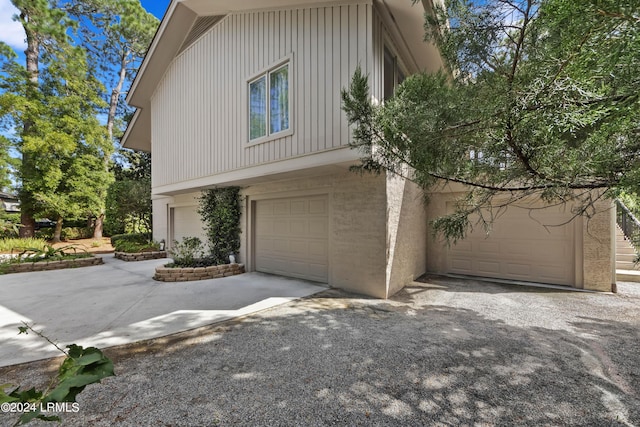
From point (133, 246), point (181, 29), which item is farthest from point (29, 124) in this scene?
point (181, 29)

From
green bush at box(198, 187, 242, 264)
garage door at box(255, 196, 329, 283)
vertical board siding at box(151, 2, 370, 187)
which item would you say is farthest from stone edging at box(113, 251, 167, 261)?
garage door at box(255, 196, 329, 283)

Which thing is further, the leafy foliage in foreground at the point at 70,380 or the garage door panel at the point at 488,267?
the garage door panel at the point at 488,267

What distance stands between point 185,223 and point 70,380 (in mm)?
10382

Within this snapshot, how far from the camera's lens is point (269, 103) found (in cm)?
621

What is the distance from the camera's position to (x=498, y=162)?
302cm

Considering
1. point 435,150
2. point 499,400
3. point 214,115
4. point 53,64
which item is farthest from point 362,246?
point 53,64

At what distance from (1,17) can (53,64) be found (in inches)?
102

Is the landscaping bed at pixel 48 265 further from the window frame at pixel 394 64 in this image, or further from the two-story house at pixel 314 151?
the window frame at pixel 394 64

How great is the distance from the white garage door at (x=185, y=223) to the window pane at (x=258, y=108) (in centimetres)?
441

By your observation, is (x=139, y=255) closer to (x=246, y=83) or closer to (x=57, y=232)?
(x=246, y=83)

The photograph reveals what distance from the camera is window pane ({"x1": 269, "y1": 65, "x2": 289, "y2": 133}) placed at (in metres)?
5.89

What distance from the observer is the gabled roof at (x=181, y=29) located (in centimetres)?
538

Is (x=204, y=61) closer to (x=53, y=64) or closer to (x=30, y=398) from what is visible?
(x=30, y=398)

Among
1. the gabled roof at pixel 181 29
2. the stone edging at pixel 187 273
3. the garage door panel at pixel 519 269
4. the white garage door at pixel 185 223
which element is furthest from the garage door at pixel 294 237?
the garage door panel at pixel 519 269
